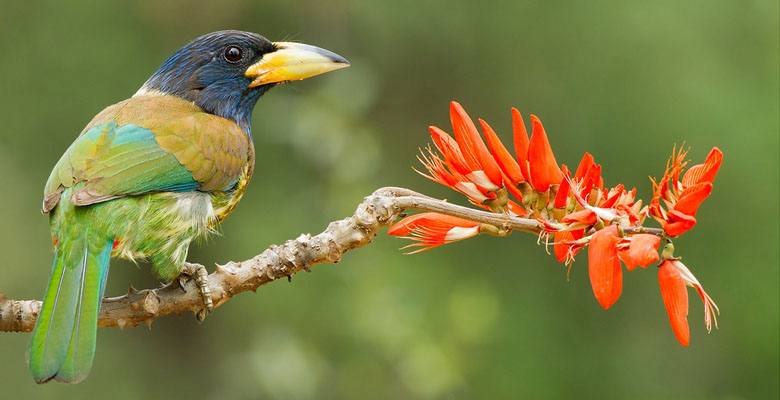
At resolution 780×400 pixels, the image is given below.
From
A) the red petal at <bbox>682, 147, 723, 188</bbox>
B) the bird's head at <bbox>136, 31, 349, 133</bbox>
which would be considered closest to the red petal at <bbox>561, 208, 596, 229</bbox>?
the red petal at <bbox>682, 147, 723, 188</bbox>

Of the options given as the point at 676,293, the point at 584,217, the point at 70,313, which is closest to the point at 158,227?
the point at 70,313

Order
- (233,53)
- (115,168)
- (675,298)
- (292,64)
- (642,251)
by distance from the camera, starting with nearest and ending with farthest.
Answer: (642,251)
(675,298)
(115,168)
(292,64)
(233,53)

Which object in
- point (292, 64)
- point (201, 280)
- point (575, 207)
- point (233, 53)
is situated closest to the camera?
point (575, 207)

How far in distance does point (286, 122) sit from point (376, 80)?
2.81 feet

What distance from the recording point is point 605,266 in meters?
1.82

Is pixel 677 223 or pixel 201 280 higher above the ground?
pixel 677 223

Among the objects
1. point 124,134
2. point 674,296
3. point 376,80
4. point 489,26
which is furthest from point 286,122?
point 674,296

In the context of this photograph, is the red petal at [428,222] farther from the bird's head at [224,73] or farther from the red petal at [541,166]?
the bird's head at [224,73]

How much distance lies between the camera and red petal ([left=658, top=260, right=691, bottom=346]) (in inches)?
73.7

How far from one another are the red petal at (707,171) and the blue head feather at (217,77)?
6.12 ft

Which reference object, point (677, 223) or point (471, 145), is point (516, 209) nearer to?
point (471, 145)

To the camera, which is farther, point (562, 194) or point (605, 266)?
point (562, 194)

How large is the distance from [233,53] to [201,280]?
4.36 ft

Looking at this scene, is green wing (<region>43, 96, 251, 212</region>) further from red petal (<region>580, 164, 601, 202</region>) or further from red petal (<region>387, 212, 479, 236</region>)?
red petal (<region>580, 164, 601, 202</region>)
